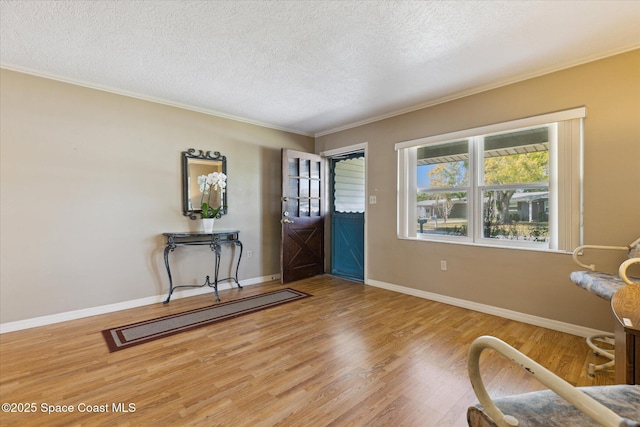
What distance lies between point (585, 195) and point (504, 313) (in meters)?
1.34

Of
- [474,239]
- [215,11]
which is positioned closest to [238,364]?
[215,11]

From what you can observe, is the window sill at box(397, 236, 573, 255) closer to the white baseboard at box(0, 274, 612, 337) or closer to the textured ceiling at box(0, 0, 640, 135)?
the white baseboard at box(0, 274, 612, 337)

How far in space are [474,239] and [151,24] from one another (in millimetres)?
3619

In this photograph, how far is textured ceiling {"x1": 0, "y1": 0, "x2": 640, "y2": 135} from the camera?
1906mm

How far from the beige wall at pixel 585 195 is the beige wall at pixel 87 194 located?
2680 mm

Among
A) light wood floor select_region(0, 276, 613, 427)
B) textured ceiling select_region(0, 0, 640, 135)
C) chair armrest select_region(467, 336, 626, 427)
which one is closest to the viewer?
chair armrest select_region(467, 336, 626, 427)

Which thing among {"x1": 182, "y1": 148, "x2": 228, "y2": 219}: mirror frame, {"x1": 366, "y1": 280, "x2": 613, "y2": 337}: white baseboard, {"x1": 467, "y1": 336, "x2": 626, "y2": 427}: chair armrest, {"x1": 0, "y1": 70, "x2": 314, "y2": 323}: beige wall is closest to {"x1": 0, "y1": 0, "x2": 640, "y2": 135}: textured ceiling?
{"x1": 0, "y1": 70, "x2": 314, "y2": 323}: beige wall

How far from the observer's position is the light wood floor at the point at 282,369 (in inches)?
62.1

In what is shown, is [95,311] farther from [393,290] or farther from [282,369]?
[393,290]

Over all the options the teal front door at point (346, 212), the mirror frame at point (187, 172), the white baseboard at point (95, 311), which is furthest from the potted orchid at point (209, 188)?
the teal front door at point (346, 212)

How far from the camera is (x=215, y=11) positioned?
1.93 meters

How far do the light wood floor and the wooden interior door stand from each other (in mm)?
1440

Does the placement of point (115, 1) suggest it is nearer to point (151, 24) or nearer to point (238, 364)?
point (151, 24)

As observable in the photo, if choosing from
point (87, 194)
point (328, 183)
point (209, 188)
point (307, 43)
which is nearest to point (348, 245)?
point (328, 183)
